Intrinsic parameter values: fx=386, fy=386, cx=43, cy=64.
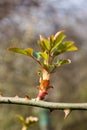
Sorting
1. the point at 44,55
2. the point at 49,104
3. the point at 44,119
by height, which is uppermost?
the point at 44,119

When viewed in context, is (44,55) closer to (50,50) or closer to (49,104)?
(50,50)

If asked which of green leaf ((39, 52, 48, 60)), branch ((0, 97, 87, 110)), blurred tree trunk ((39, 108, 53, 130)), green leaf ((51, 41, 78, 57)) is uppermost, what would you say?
blurred tree trunk ((39, 108, 53, 130))

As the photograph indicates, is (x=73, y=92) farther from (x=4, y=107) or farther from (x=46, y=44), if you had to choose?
(x=46, y=44)

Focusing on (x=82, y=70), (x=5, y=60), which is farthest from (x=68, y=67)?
(x=5, y=60)

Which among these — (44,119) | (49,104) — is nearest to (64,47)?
(49,104)

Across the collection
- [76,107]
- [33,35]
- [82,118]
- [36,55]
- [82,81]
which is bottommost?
[76,107]

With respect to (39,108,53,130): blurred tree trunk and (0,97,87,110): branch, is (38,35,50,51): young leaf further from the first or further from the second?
(39,108,53,130): blurred tree trunk

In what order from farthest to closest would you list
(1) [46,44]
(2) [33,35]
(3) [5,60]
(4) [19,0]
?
(2) [33,35], (4) [19,0], (3) [5,60], (1) [46,44]

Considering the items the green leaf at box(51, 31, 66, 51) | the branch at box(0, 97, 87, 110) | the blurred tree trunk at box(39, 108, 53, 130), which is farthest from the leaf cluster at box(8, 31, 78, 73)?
the blurred tree trunk at box(39, 108, 53, 130)

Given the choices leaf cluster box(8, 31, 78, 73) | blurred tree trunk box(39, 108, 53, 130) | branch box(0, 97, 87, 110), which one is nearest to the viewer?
branch box(0, 97, 87, 110)

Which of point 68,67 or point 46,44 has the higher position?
point 68,67

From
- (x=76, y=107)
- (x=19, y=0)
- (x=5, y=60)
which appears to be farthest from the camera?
(x=19, y=0)
